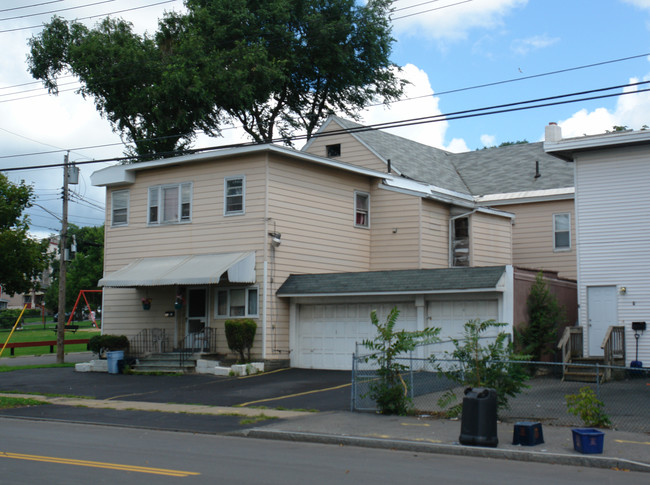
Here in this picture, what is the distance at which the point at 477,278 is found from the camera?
70.5 ft

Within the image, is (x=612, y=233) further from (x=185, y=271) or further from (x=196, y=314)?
(x=196, y=314)

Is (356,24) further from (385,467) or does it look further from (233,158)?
(385,467)

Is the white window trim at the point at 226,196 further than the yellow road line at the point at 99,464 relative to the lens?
Yes

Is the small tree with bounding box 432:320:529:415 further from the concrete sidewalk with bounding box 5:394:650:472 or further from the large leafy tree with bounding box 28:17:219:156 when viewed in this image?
the large leafy tree with bounding box 28:17:219:156

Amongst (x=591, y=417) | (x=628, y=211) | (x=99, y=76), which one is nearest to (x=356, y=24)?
(x=99, y=76)

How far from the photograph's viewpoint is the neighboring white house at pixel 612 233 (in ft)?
73.2

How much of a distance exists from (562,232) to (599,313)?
8.21m

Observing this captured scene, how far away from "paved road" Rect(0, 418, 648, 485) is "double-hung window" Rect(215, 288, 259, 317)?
11.3 metres

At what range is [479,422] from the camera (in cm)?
1182

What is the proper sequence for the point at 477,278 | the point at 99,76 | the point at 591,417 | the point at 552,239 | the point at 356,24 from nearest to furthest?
the point at 591,417 → the point at 477,278 → the point at 552,239 → the point at 99,76 → the point at 356,24

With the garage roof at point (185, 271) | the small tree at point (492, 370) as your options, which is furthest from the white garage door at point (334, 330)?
the small tree at point (492, 370)

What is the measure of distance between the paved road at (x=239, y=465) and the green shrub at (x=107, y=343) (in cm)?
1378

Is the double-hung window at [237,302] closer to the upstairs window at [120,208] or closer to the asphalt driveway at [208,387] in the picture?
the asphalt driveway at [208,387]

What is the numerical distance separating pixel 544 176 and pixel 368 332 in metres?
13.5
